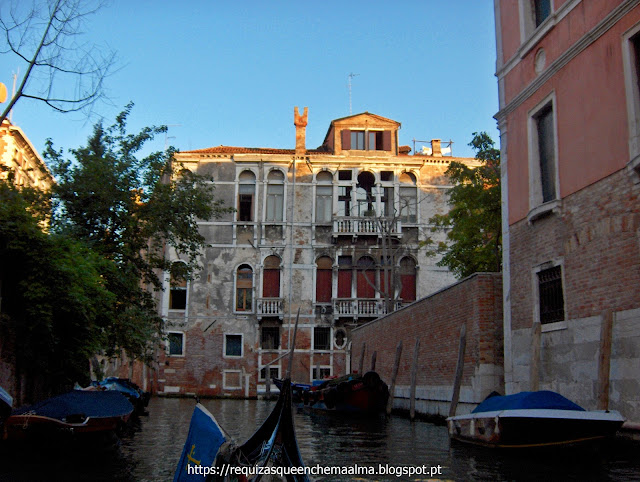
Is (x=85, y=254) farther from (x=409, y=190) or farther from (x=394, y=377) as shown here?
(x=409, y=190)

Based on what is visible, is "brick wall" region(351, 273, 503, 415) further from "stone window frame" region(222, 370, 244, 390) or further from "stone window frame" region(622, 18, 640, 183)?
"stone window frame" region(222, 370, 244, 390)

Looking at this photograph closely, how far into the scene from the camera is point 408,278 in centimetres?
2420

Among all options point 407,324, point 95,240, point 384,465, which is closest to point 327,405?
point 407,324

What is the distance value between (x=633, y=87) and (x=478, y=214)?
926 centimetres

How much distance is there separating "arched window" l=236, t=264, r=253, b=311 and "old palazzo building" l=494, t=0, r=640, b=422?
1490 centimetres

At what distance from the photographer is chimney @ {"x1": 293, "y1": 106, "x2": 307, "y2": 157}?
2545 centimetres

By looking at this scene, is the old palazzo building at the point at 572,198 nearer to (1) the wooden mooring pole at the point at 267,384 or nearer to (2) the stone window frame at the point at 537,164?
(2) the stone window frame at the point at 537,164

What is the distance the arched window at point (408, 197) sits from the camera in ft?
80.5

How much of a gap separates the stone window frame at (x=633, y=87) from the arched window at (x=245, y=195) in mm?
18176

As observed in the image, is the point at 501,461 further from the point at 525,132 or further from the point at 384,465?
the point at 525,132

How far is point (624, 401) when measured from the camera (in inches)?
294

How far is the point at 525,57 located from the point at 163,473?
27.4 feet

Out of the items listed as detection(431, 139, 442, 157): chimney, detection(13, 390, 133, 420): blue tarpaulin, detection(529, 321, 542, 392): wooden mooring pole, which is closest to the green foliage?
detection(13, 390, 133, 420): blue tarpaulin

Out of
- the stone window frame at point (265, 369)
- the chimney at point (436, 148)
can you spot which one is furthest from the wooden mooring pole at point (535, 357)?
the chimney at point (436, 148)
